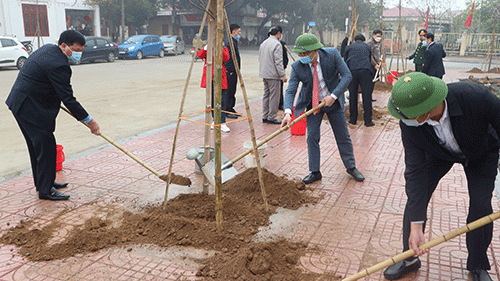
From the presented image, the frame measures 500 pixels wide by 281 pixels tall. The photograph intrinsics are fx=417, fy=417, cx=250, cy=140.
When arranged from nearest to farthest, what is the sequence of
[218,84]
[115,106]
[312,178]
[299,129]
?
[218,84] < [312,178] < [299,129] < [115,106]

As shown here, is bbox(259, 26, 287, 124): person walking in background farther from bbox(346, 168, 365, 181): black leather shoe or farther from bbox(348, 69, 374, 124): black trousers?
bbox(346, 168, 365, 181): black leather shoe

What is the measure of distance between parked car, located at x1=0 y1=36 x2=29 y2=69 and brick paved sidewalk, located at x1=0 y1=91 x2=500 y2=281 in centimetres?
1309

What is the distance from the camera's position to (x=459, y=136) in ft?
8.04

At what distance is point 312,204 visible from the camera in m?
4.30

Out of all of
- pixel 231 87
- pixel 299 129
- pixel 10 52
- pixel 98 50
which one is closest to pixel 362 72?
pixel 299 129

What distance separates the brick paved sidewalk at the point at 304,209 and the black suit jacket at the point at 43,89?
0.91m

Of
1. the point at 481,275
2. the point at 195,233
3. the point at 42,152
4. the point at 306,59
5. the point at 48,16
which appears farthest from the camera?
the point at 48,16

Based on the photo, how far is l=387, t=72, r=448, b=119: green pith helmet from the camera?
2211 millimetres

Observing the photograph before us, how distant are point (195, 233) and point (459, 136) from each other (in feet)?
7.07

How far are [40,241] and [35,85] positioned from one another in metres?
1.61

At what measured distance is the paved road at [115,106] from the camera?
257 inches

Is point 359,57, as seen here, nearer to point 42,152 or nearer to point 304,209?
point 304,209

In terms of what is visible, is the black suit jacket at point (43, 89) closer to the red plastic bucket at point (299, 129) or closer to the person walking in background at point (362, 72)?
the red plastic bucket at point (299, 129)

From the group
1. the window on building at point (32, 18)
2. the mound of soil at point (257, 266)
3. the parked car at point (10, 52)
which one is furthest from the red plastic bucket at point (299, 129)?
the window on building at point (32, 18)
